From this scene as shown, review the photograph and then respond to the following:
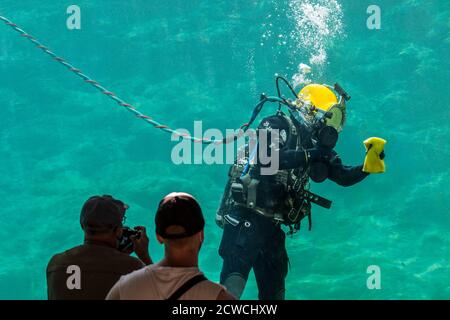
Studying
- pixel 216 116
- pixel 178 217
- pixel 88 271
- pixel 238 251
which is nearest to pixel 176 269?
pixel 178 217

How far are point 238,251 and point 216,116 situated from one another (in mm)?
15736

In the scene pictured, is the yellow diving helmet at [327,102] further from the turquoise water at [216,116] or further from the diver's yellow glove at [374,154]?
the turquoise water at [216,116]

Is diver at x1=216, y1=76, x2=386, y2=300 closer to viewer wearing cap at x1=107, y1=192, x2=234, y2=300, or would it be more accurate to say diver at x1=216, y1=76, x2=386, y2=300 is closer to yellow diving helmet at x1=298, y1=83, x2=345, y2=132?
yellow diving helmet at x1=298, y1=83, x2=345, y2=132

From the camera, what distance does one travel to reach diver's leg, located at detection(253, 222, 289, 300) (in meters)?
5.21

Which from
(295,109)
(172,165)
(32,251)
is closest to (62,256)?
(295,109)

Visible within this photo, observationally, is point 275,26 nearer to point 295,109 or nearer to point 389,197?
point 389,197

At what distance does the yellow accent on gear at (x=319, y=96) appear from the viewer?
5430 mm

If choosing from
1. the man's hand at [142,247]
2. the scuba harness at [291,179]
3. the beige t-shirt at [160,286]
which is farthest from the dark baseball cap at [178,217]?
the scuba harness at [291,179]

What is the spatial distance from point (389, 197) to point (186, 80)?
31.5ft

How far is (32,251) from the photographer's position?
1655 cm

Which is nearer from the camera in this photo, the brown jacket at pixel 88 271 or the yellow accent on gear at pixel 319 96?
the brown jacket at pixel 88 271

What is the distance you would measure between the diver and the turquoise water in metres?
7.86

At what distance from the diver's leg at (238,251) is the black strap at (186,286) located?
2.60 metres

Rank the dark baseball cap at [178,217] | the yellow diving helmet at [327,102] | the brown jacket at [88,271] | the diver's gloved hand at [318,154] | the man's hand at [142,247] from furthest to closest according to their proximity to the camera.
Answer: the yellow diving helmet at [327,102] → the diver's gloved hand at [318,154] → the man's hand at [142,247] → the brown jacket at [88,271] → the dark baseball cap at [178,217]
